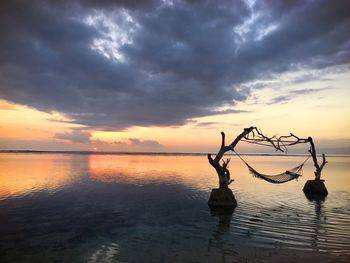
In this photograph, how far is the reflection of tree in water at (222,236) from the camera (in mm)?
13092

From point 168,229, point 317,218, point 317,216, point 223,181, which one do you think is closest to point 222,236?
point 168,229

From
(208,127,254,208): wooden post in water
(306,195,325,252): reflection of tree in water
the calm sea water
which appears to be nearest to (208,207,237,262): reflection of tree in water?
the calm sea water

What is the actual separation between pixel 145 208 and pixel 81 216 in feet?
16.8

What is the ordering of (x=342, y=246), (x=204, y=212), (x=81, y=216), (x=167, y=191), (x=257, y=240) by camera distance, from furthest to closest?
(x=167, y=191), (x=204, y=212), (x=81, y=216), (x=257, y=240), (x=342, y=246)

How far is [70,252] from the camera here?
12883 millimetres

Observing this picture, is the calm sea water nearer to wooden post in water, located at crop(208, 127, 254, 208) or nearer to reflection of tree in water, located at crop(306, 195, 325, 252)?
reflection of tree in water, located at crop(306, 195, 325, 252)

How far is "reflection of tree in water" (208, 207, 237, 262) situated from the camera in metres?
13.1

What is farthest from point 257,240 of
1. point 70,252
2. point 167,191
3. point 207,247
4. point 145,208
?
point 167,191

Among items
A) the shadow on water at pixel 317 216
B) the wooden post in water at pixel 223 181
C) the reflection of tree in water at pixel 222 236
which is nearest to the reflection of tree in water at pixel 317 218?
the shadow on water at pixel 317 216

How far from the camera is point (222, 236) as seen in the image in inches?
617

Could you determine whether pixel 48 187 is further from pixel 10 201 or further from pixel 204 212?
pixel 204 212

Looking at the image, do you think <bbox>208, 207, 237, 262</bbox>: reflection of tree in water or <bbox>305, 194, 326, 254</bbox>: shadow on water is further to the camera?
<bbox>305, 194, 326, 254</bbox>: shadow on water

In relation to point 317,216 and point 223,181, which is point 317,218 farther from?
point 223,181

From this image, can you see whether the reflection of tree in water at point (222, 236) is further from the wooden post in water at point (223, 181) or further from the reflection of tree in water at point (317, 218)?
the reflection of tree in water at point (317, 218)
